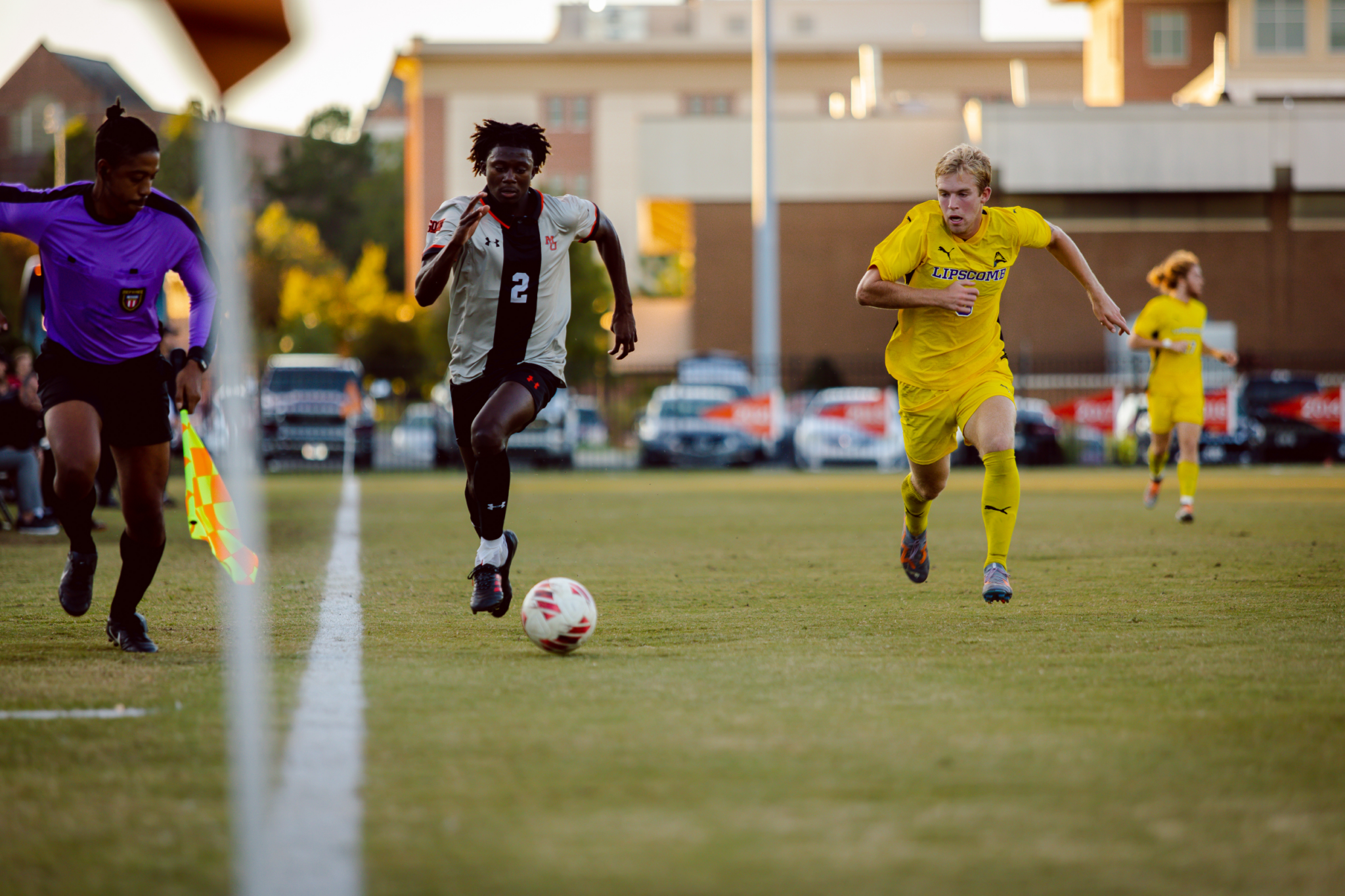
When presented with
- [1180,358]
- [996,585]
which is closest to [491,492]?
[996,585]

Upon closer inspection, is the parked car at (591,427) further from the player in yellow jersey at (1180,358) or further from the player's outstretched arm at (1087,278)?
the player's outstretched arm at (1087,278)

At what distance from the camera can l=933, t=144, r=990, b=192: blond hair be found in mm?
7242

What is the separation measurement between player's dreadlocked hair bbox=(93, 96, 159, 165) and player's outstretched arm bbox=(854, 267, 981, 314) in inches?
126

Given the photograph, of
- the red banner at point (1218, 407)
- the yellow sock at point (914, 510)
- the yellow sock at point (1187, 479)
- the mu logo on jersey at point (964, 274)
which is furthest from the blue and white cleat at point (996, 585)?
the red banner at point (1218, 407)

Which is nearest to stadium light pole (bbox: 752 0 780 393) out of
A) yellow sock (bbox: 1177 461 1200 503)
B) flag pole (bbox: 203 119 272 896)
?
yellow sock (bbox: 1177 461 1200 503)

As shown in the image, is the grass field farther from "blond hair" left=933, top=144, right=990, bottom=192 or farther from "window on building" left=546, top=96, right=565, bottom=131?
"window on building" left=546, top=96, right=565, bottom=131

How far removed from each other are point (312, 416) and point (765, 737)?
24.2 metres

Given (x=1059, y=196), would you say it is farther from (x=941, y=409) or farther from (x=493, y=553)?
(x=493, y=553)

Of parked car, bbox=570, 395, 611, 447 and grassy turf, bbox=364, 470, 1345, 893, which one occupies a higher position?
parked car, bbox=570, 395, 611, 447

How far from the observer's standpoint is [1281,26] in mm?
46500

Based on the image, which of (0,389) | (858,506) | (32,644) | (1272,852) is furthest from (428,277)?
(858,506)

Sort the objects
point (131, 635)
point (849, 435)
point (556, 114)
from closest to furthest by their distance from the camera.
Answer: point (131, 635), point (849, 435), point (556, 114)

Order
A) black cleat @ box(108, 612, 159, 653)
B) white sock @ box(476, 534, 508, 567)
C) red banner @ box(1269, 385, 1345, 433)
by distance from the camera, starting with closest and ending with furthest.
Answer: black cleat @ box(108, 612, 159, 653)
white sock @ box(476, 534, 508, 567)
red banner @ box(1269, 385, 1345, 433)

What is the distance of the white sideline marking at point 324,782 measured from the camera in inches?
121
